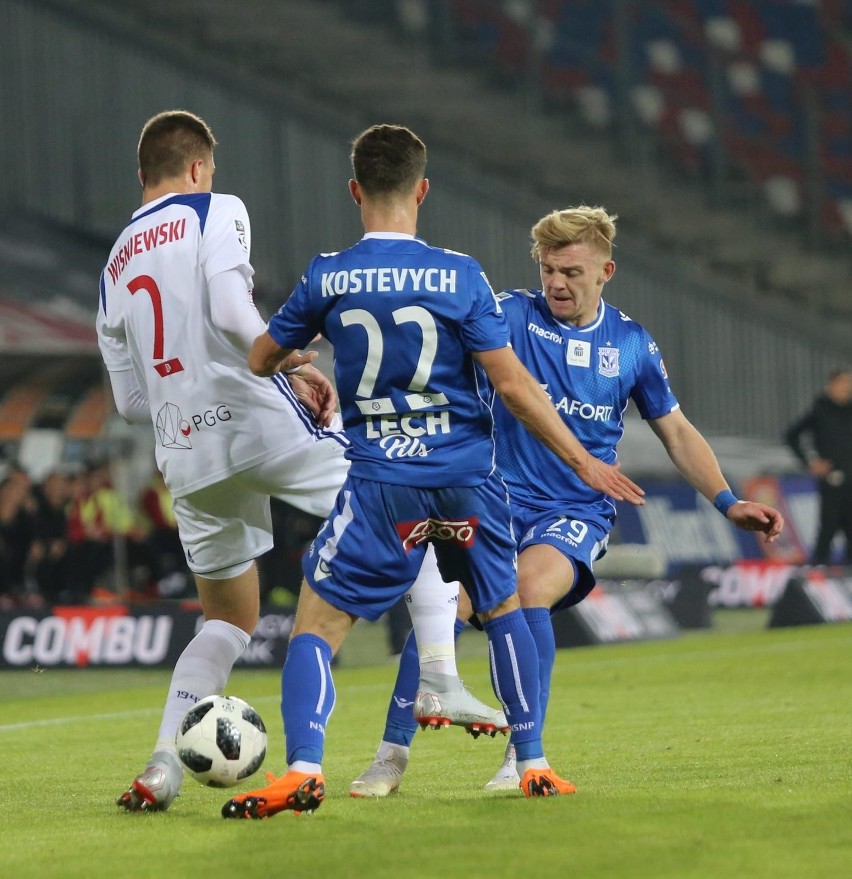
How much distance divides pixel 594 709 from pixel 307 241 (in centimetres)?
1071

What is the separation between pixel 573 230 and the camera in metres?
6.23

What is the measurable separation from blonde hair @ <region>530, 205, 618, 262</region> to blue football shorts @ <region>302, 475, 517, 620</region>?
4.24 feet

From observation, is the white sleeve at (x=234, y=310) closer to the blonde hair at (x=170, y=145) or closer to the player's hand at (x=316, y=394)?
the player's hand at (x=316, y=394)

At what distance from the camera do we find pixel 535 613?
5938 millimetres

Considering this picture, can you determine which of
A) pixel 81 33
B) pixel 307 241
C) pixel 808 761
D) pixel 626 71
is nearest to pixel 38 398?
pixel 307 241

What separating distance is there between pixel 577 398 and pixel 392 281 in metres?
1.40

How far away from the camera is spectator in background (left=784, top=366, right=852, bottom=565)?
16359 millimetres

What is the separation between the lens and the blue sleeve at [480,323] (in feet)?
16.9

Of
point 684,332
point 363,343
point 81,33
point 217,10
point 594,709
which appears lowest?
point 594,709

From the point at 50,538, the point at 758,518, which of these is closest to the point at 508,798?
the point at 758,518

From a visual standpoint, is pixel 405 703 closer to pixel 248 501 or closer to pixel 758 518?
pixel 248 501

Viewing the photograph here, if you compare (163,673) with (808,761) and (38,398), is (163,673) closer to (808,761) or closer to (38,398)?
(38,398)

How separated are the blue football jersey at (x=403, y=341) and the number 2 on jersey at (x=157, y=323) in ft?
2.11

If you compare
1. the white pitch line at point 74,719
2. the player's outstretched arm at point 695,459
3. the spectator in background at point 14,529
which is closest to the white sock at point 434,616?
the player's outstretched arm at point 695,459
